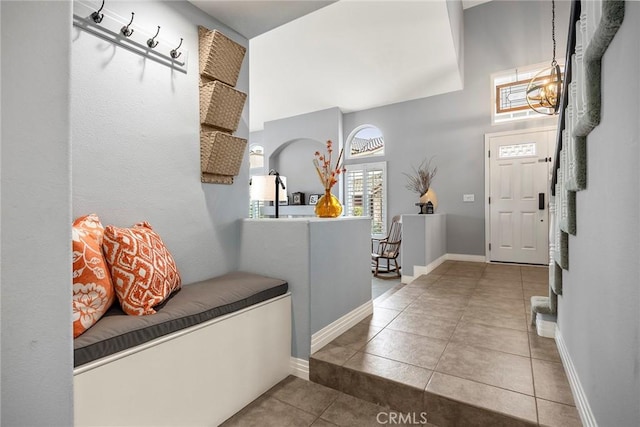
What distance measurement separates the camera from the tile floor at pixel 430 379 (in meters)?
1.42

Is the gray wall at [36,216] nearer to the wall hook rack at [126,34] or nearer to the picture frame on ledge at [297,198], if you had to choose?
the wall hook rack at [126,34]

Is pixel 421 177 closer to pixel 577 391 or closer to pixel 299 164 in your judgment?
pixel 299 164

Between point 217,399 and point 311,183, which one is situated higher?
point 311,183

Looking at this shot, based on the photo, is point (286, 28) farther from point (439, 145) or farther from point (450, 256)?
point (450, 256)

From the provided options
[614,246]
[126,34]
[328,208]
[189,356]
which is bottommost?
[189,356]

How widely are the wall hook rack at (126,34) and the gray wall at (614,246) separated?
79.8 inches

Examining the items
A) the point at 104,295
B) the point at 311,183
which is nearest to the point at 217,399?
the point at 104,295

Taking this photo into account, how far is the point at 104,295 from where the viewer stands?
3.93ft

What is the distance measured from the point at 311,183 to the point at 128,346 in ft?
19.8

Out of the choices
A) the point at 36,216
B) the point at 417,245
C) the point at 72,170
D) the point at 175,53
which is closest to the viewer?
the point at 36,216

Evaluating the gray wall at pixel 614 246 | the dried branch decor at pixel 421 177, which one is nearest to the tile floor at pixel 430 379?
the gray wall at pixel 614 246

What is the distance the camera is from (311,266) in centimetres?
192

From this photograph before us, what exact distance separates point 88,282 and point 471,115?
218 inches

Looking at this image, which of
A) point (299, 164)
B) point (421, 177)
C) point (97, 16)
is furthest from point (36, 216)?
point (299, 164)
